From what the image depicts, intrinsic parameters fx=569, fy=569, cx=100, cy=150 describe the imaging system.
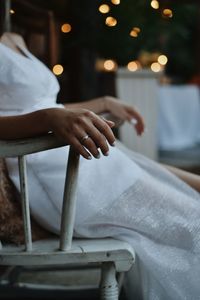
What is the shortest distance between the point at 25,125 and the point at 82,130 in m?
0.15

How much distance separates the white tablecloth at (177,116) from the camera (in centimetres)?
546

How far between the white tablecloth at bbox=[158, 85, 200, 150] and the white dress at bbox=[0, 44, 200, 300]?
4.00 metres

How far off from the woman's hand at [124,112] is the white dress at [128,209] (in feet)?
1.23

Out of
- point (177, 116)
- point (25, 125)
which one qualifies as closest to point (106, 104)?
point (25, 125)

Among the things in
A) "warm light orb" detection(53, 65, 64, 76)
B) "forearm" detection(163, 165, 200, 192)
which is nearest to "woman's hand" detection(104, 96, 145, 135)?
"forearm" detection(163, 165, 200, 192)

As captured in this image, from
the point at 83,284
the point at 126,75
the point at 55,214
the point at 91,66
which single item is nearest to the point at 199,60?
the point at 126,75

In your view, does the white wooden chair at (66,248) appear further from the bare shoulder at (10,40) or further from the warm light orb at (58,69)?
the warm light orb at (58,69)

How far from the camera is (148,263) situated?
136 cm

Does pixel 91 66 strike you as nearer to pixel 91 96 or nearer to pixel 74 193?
pixel 91 96

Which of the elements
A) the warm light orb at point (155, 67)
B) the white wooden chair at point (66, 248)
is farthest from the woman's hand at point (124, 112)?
the warm light orb at point (155, 67)

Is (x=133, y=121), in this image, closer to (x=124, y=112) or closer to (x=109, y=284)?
(x=124, y=112)

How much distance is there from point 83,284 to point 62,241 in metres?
1.28

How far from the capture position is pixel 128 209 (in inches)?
54.7

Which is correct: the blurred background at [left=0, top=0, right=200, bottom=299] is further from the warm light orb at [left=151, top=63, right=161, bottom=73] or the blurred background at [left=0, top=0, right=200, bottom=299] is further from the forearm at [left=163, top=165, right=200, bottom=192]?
the forearm at [left=163, top=165, right=200, bottom=192]
